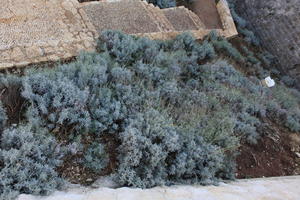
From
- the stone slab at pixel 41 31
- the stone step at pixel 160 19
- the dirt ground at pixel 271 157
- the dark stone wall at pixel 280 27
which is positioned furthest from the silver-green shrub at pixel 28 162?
the dark stone wall at pixel 280 27

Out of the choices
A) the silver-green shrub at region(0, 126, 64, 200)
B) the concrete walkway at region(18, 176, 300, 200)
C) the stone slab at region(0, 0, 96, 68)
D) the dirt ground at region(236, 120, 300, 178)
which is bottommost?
the dirt ground at region(236, 120, 300, 178)

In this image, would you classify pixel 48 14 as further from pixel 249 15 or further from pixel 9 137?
pixel 249 15

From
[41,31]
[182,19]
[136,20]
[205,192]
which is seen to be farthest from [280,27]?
[205,192]

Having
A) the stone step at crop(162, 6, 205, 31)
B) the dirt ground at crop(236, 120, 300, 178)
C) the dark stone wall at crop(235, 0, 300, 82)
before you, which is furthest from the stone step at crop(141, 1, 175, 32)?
the dark stone wall at crop(235, 0, 300, 82)

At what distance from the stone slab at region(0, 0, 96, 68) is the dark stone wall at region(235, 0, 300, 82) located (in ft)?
17.1

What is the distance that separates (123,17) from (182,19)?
161cm

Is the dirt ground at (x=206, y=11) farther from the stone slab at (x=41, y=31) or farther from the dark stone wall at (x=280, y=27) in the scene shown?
the stone slab at (x=41, y=31)

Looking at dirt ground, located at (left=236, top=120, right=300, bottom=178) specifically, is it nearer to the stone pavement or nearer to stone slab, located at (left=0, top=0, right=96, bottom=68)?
the stone pavement

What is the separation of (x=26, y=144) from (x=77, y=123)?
0.75m

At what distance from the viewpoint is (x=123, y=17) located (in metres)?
6.64

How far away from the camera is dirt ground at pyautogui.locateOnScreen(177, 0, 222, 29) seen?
846 centimetres

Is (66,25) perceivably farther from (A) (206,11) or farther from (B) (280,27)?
(B) (280,27)

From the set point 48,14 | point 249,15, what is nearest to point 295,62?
point 249,15

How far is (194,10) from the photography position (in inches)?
341
